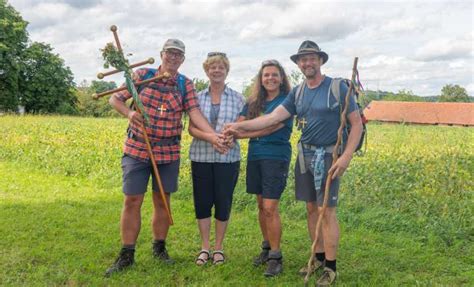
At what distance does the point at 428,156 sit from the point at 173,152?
5.92m

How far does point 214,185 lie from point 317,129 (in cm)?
121

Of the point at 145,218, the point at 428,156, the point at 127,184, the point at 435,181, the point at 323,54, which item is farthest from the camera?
the point at 428,156

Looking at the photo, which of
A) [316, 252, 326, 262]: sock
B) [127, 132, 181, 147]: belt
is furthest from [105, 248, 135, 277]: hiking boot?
[316, 252, 326, 262]: sock

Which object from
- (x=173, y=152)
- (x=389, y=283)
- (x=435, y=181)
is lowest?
(x=389, y=283)

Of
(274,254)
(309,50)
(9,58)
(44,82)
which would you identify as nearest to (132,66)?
(309,50)

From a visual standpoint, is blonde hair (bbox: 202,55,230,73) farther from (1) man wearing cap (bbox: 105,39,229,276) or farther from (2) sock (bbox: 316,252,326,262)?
(2) sock (bbox: 316,252,326,262)

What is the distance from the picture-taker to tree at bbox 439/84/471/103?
3022 inches

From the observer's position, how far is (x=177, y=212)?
710 centimetres

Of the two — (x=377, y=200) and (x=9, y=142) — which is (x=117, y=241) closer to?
(x=377, y=200)

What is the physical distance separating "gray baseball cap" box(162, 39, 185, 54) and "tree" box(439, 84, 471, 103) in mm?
79148

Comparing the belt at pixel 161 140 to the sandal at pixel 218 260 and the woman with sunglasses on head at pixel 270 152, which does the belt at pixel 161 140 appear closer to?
the woman with sunglasses on head at pixel 270 152

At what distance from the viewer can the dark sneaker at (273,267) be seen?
4734 millimetres

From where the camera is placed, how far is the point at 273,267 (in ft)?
15.7

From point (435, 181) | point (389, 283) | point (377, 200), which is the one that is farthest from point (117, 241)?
point (435, 181)
